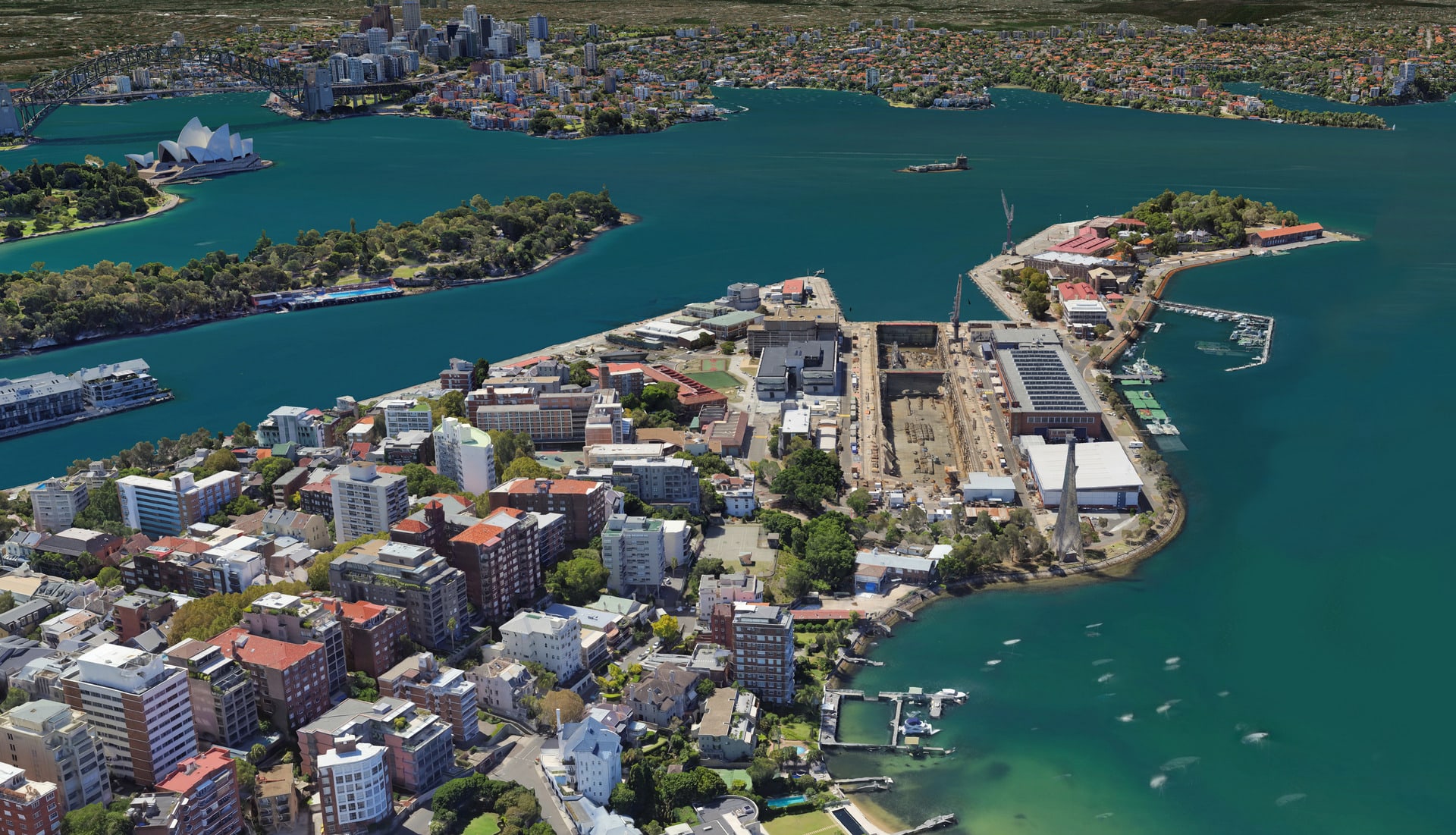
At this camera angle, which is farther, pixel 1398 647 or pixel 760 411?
pixel 760 411

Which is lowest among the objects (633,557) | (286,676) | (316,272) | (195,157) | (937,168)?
(633,557)

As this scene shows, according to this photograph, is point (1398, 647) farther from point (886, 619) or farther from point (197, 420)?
point (197, 420)

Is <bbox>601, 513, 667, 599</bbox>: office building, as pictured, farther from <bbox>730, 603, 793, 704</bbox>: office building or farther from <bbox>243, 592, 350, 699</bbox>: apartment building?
A: <bbox>243, 592, 350, 699</bbox>: apartment building

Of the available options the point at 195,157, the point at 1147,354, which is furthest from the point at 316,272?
the point at 1147,354

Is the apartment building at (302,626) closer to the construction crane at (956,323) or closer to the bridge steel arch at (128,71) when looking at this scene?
the construction crane at (956,323)

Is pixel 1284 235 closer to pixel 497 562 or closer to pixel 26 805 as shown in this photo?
pixel 497 562

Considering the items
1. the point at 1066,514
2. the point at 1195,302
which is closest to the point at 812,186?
the point at 1195,302

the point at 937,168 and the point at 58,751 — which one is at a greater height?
the point at 937,168
